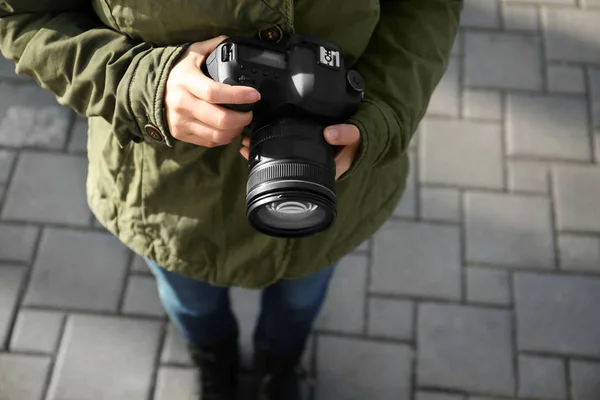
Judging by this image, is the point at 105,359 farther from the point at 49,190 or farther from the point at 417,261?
the point at 417,261

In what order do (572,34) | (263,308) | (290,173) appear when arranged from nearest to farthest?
1. (290,173)
2. (263,308)
3. (572,34)

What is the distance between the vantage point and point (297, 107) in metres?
0.91

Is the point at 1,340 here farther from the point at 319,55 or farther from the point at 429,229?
the point at 319,55

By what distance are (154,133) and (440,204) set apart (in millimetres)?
1279

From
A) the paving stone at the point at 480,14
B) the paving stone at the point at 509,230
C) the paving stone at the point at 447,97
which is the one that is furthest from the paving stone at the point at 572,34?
the paving stone at the point at 509,230

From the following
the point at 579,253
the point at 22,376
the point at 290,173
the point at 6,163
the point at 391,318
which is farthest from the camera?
the point at 6,163

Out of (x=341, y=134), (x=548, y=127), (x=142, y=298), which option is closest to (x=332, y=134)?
(x=341, y=134)

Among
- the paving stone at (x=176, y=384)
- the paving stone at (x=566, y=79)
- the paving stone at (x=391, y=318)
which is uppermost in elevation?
the paving stone at (x=566, y=79)

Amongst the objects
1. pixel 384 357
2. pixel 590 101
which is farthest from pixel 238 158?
pixel 590 101

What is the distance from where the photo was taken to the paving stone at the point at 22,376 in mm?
1781

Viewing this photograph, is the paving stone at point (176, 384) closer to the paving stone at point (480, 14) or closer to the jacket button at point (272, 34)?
the jacket button at point (272, 34)

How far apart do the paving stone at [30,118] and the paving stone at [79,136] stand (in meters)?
0.02

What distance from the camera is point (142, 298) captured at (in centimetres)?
193

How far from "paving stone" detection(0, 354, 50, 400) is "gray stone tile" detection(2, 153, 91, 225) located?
1.32 feet
